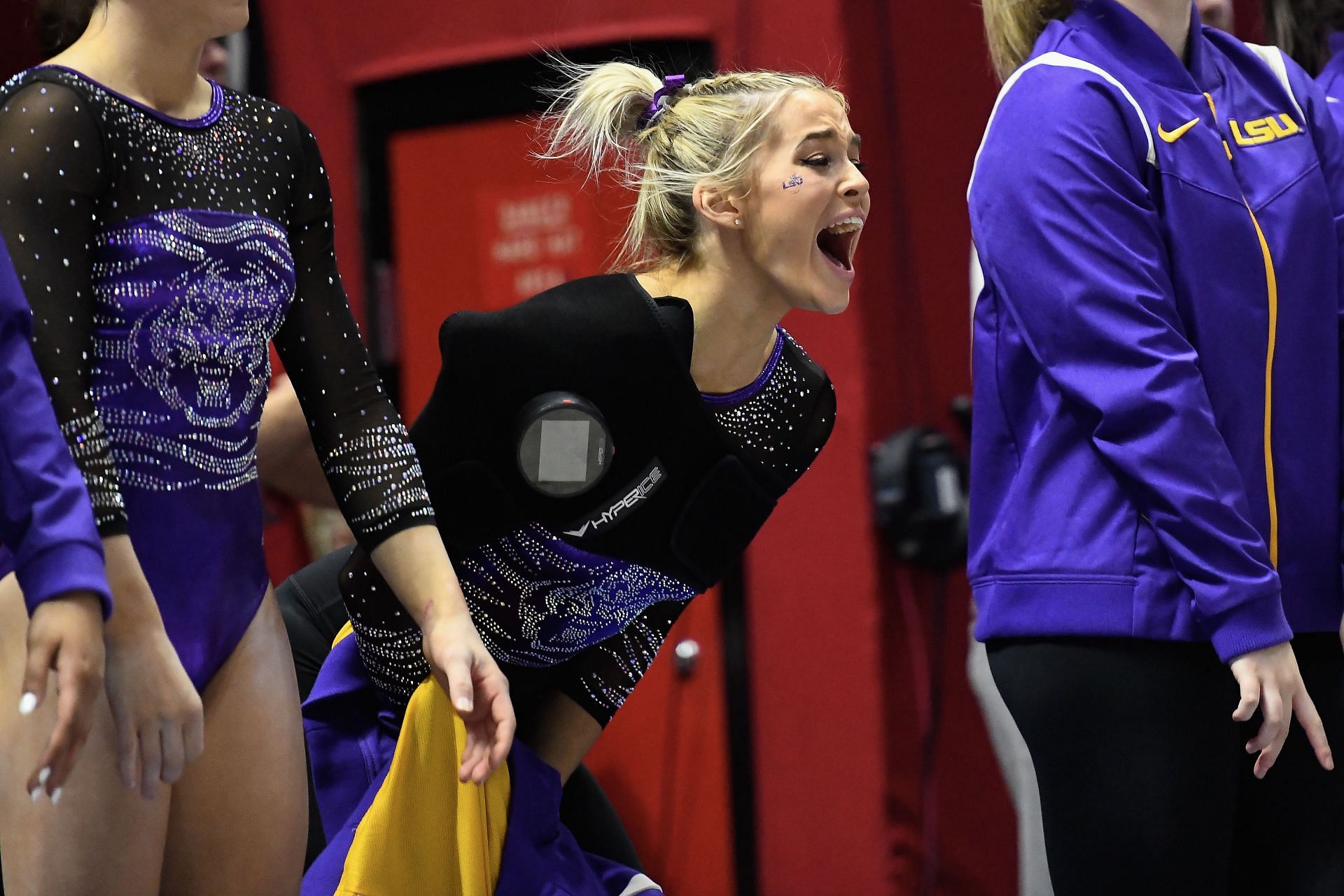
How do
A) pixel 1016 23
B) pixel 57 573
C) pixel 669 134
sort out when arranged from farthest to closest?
pixel 669 134, pixel 1016 23, pixel 57 573

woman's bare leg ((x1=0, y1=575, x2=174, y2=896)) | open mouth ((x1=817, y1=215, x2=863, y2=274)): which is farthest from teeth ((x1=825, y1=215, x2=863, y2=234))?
woman's bare leg ((x1=0, y1=575, x2=174, y2=896))

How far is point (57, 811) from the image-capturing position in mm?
1288

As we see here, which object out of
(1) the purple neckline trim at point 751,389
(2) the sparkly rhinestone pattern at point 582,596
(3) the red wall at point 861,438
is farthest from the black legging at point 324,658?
(3) the red wall at point 861,438

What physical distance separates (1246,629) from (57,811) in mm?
1051

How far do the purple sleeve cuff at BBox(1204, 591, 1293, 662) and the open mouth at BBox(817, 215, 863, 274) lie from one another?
0.78 meters

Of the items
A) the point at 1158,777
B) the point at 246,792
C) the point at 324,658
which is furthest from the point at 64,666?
the point at 324,658

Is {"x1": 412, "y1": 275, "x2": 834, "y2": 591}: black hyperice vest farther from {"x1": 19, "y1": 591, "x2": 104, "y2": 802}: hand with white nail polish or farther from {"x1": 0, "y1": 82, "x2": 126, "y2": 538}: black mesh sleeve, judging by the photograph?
{"x1": 19, "y1": 591, "x2": 104, "y2": 802}: hand with white nail polish

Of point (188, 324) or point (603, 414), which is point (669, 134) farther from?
point (188, 324)

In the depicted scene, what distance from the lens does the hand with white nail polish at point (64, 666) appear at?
3.52 feet

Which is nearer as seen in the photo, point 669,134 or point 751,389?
point 751,389

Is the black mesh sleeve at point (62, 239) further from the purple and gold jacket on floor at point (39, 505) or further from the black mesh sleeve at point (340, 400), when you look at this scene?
the black mesh sleeve at point (340, 400)

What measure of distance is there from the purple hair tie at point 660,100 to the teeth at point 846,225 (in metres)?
0.30

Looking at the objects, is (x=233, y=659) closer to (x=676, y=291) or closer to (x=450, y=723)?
(x=450, y=723)

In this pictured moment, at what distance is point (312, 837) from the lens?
227 centimetres
